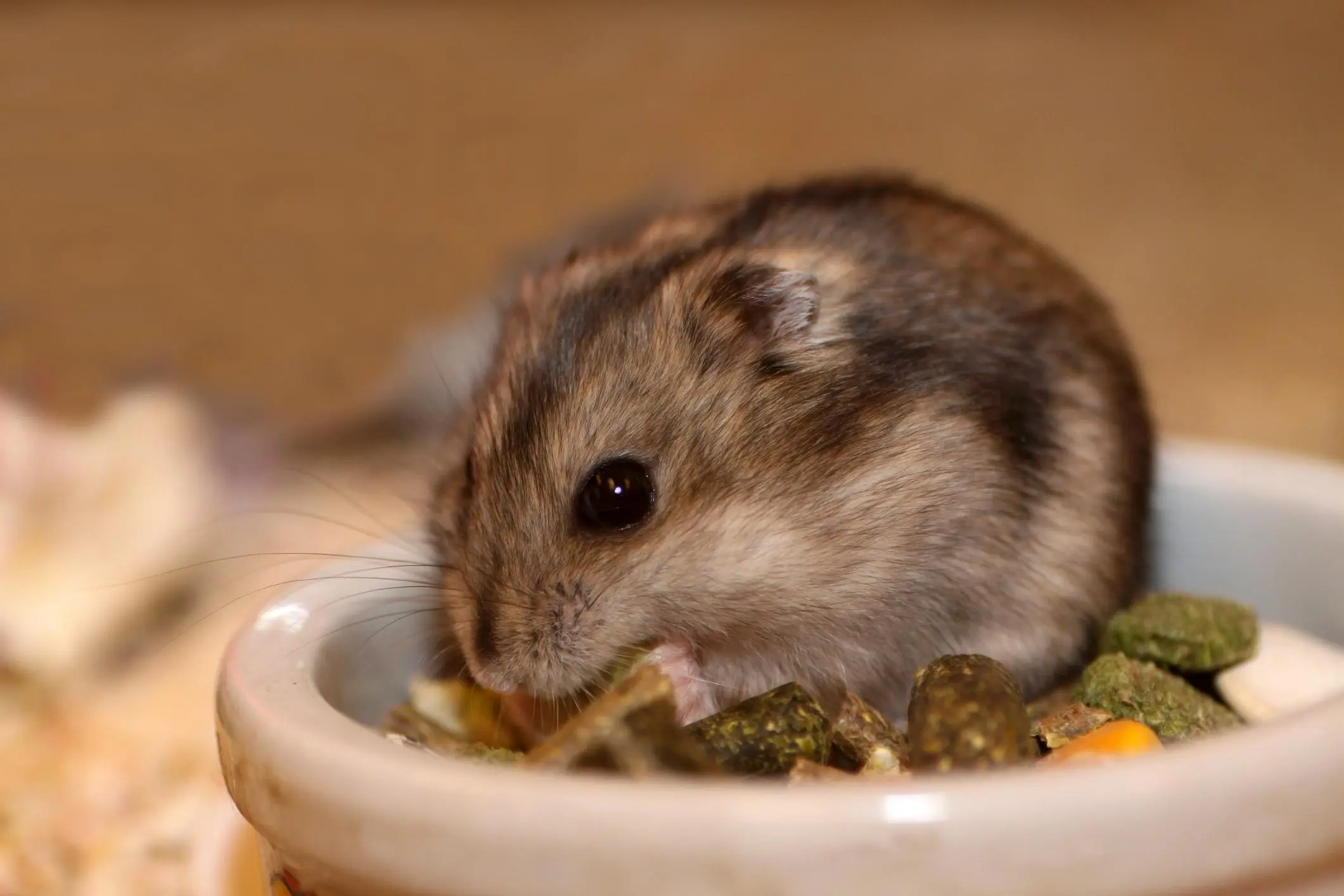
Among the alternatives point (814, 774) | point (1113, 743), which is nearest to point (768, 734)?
point (814, 774)

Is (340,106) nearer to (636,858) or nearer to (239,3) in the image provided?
(239,3)

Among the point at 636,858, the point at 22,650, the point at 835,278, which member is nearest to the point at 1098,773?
the point at 636,858

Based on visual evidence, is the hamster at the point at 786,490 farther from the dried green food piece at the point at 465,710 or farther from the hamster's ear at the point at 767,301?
the dried green food piece at the point at 465,710

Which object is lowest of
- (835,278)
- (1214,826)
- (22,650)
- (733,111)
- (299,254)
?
(22,650)

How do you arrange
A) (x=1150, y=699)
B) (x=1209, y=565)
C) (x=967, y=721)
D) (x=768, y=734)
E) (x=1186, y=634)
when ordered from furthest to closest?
1. (x=1209, y=565)
2. (x=1186, y=634)
3. (x=1150, y=699)
4. (x=768, y=734)
5. (x=967, y=721)

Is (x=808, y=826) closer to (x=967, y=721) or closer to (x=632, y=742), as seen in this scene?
(x=632, y=742)

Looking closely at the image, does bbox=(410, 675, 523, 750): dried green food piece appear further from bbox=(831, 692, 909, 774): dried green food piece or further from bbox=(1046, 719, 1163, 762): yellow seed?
bbox=(1046, 719, 1163, 762): yellow seed
